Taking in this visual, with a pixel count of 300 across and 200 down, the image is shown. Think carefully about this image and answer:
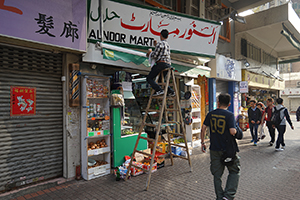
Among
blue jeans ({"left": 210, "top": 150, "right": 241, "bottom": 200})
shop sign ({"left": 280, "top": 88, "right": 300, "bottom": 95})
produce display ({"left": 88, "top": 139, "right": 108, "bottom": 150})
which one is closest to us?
blue jeans ({"left": 210, "top": 150, "right": 241, "bottom": 200})

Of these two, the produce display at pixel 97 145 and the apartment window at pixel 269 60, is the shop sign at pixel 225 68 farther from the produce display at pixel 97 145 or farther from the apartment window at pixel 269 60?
the produce display at pixel 97 145

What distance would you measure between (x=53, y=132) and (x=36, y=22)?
2.43m

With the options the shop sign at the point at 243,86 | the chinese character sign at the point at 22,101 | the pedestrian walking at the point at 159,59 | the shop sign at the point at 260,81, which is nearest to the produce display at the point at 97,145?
the chinese character sign at the point at 22,101

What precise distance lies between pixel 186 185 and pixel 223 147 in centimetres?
162

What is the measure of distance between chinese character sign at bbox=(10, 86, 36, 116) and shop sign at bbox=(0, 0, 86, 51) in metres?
1.17

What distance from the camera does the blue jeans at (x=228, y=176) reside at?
3109mm

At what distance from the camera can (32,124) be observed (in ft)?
13.9

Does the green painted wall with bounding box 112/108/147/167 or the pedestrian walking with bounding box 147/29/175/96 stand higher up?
the pedestrian walking with bounding box 147/29/175/96

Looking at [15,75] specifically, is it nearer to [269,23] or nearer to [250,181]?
[250,181]

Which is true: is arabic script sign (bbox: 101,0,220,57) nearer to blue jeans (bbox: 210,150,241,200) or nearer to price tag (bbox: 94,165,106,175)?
price tag (bbox: 94,165,106,175)

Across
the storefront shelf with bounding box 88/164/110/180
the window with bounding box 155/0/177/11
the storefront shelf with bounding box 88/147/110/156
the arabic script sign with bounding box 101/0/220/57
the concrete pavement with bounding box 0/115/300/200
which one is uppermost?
the window with bounding box 155/0/177/11

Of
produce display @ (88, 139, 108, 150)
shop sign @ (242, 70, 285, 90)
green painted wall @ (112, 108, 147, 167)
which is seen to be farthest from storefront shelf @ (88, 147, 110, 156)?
shop sign @ (242, 70, 285, 90)

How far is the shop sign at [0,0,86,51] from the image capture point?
337 cm

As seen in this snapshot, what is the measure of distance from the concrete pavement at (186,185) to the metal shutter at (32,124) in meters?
0.52
